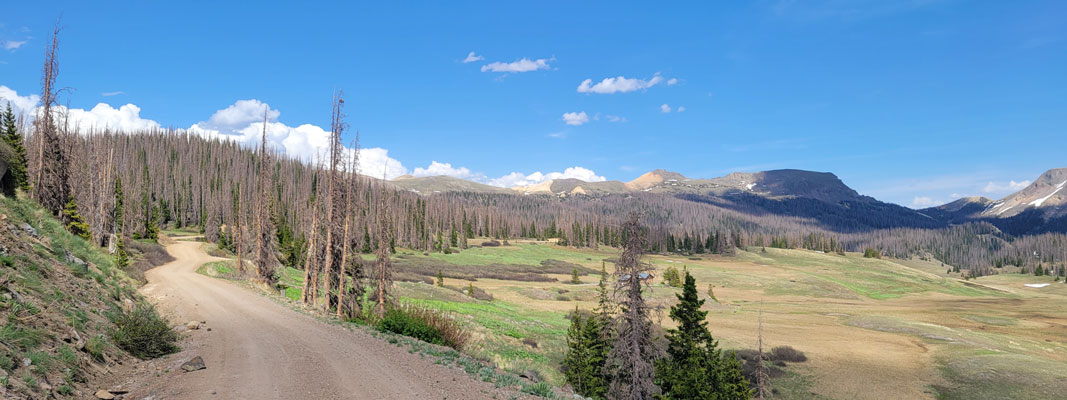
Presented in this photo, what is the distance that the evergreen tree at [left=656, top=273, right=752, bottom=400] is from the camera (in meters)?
25.4

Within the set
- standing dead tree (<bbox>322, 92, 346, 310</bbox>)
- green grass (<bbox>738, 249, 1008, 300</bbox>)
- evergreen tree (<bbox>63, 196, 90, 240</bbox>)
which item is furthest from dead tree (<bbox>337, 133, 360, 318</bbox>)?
green grass (<bbox>738, 249, 1008, 300</bbox>)

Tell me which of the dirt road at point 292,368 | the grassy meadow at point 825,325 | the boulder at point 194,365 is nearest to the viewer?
the dirt road at point 292,368

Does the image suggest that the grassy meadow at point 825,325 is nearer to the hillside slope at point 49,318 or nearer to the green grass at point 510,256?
the green grass at point 510,256

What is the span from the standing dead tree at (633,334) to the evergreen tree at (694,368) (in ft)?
7.05

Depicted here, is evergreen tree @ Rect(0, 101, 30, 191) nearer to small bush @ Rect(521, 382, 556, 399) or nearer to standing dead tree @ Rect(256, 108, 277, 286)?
standing dead tree @ Rect(256, 108, 277, 286)

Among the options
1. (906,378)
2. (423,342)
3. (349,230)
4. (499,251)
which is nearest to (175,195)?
(499,251)

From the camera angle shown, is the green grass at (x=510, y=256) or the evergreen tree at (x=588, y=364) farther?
the green grass at (x=510, y=256)

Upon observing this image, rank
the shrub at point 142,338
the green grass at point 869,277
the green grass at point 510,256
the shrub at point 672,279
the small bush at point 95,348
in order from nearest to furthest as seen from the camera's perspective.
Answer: the small bush at point 95,348 → the shrub at point 142,338 → the shrub at point 672,279 → the green grass at point 869,277 → the green grass at point 510,256

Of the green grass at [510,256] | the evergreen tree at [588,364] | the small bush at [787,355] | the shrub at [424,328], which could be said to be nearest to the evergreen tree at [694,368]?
the evergreen tree at [588,364]

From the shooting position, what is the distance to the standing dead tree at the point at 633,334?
2298 cm

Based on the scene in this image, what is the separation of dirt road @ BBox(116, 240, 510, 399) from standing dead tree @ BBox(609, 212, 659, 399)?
1232 cm

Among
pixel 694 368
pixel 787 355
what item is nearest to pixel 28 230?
pixel 694 368

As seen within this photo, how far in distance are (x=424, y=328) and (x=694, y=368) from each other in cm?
1567

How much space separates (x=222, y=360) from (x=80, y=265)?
9.31 m
